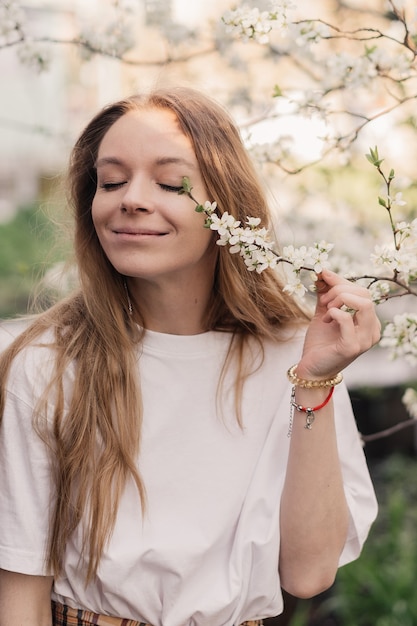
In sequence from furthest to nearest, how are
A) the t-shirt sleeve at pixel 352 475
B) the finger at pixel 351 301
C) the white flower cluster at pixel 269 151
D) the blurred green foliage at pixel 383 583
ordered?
1. the blurred green foliage at pixel 383 583
2. the white flower cluster at pixel 269 151
3. the t-shirt sleeve at pixel 352 475
4. the finger at pixel 351 301

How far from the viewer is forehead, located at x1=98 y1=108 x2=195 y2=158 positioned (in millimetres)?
1743

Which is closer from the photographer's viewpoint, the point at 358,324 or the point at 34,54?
the point at 358,324

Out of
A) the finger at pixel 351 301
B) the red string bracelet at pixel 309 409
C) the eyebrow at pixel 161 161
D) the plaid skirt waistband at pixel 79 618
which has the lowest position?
the plaid skirt waistband at pixel 79 618

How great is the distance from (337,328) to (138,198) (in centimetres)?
46

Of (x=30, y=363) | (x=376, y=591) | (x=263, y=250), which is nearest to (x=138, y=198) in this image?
(x=263, y=250)

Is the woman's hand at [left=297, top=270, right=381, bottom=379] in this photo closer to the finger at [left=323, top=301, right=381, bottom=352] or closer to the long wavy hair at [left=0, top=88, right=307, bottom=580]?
the finger at [left=323, top=301, right=381, bottom=352]

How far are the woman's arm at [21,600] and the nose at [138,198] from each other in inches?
30.4

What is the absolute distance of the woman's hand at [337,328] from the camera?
159 cm

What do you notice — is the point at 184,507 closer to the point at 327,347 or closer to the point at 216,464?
the point at 216,464

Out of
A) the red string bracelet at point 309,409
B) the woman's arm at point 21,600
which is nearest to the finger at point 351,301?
the red string bracelet at point 309,409

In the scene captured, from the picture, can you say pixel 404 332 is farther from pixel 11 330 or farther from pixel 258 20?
pixel 11 330

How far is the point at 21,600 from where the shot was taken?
175 centimetres

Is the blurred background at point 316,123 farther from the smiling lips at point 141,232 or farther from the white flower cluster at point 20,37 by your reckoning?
the smiling lips at point 141,232

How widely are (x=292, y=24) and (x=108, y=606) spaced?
1274 mm
